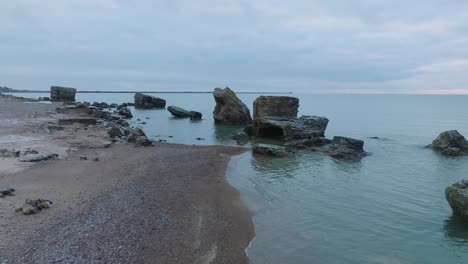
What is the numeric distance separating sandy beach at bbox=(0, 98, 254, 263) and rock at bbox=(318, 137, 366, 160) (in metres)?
12.8

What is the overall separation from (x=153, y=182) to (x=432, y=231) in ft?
44.0

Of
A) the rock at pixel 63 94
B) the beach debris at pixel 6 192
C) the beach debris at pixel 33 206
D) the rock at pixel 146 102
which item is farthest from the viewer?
the rock at pixel 63 94

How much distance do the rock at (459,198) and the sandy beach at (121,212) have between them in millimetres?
9590

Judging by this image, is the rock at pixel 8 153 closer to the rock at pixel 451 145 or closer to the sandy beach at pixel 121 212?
the sandy beach at pixel 121 212

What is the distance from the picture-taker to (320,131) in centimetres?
4266

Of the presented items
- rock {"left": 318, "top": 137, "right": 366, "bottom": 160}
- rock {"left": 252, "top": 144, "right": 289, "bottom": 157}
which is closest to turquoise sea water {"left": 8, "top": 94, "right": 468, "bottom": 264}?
rock {"left": 252, "top": 144, "right": 289, "bottom": 157}

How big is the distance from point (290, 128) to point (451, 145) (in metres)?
16.4

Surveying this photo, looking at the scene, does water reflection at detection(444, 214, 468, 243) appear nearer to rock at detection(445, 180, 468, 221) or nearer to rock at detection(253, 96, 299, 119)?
rock at detection(445, 180, 468, 221)

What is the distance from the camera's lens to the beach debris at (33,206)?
42.9ft

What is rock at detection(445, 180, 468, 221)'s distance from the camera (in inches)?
637

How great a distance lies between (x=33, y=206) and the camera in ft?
44.4

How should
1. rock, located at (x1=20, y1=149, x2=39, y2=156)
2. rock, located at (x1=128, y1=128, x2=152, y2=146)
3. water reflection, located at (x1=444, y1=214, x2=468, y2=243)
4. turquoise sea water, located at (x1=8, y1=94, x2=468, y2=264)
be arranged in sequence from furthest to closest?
rock, located at (x1=128, y1=128, x2=152, y2=146) < rock, located at (x1=20, y1=149, x2=39, y2=156) < water reflection, located at (x1=444, y1=214, x2=468, y2=243) < turquoise sea water, located at (x1=8, y1=94, x2=468, y2=264)

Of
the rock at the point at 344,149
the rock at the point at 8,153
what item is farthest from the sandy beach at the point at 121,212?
the rock at the point at 344,149

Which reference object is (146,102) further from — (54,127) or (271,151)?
(271,151)
